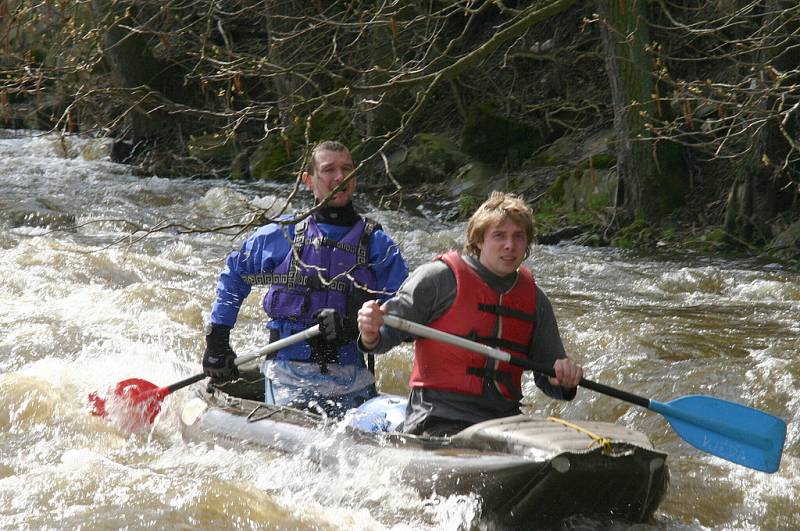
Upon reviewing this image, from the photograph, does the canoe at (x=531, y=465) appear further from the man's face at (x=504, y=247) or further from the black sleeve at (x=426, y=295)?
the man's face at (x=504, y=247)

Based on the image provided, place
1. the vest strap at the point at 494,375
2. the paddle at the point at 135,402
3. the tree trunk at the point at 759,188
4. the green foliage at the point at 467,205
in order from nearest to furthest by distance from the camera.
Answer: the vest strap at the point at 494,375, the paddle at the point at 135,402, the tree trunk at the point at 759,188, the green foliage at the point at 467,205

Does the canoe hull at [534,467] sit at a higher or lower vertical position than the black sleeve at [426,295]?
lower

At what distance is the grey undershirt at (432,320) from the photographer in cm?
393

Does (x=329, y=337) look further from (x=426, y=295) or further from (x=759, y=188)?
(x=759, y=188)

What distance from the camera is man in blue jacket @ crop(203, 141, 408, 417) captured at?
4.66 metres

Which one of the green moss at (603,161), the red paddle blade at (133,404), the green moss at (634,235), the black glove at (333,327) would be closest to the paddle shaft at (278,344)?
the black glove at (333,327)

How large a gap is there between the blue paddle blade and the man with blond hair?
52 centimetres

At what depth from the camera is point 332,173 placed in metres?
4.66

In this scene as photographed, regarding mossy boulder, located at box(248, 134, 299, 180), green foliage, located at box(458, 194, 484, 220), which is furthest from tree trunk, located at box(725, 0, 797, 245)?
mossy boulder, located at box(248, 134, 299, 180)

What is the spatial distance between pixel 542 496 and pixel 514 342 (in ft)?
2.39

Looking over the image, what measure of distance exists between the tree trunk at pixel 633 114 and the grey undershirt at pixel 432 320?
561cm

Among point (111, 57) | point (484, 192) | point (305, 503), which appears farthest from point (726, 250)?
point (111, 57)

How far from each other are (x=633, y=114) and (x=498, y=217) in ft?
20.8

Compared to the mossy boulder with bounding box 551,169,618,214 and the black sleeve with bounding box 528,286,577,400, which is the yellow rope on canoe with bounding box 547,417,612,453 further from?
the mossy boulder with bounding box 551,169,618,214
